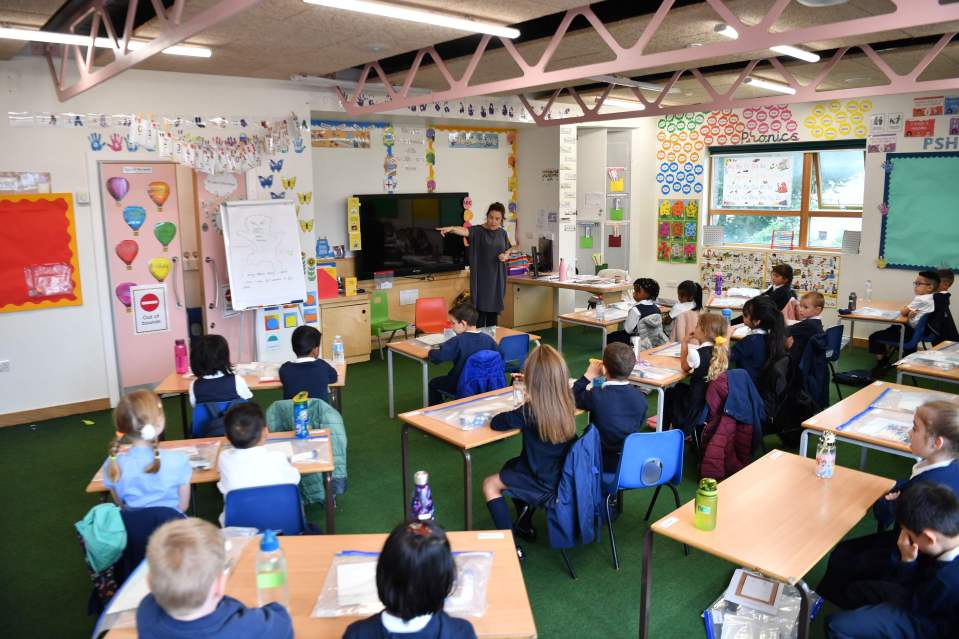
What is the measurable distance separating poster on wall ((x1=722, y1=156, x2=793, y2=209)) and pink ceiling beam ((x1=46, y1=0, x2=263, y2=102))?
25.3 ft

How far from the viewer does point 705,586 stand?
3.67m

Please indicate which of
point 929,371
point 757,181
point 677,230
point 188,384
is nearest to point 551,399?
point 188,384

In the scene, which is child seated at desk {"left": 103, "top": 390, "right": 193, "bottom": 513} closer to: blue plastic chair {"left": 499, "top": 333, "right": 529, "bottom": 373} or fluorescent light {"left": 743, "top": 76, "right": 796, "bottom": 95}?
blue plastic chair {"left": 499, "top": 333, "right": 529, "bottom": 373}

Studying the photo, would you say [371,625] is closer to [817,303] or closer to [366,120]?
[817,303]

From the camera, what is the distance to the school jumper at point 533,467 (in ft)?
11.6

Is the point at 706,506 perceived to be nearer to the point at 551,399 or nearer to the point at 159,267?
the point at 551,399

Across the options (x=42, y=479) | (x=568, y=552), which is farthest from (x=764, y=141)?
(x=42, y=479)

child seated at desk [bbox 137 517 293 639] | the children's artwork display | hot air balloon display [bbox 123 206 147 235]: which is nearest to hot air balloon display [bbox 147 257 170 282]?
hot air balloon display [bbox 123 206 147 235]

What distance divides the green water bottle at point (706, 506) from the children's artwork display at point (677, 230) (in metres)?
8.18

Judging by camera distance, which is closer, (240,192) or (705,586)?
(705,586)

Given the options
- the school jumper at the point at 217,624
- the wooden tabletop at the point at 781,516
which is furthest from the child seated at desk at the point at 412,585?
the wooden tabletop at the point at 781,516

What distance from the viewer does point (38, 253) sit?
6.21 meters

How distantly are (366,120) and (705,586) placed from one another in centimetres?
661

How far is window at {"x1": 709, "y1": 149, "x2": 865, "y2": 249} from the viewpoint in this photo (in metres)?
9.17
